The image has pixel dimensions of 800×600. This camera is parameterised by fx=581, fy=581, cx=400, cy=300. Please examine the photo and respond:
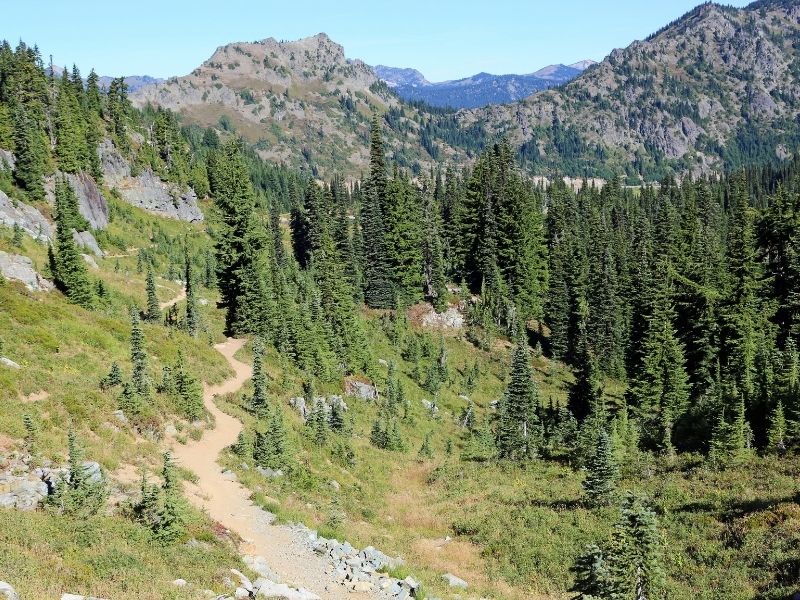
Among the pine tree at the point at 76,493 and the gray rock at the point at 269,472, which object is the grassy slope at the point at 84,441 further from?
the gray rock at the point at 269,472

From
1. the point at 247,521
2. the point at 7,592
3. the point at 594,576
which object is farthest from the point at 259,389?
the point at 594,576

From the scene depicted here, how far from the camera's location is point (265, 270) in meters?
52.6

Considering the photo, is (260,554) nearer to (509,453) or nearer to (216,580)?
(216,580)

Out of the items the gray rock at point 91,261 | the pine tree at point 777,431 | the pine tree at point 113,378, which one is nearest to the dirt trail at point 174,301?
the gray rock at point 91,261

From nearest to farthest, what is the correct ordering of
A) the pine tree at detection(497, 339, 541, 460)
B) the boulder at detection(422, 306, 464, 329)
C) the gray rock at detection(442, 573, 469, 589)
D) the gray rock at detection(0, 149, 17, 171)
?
the gray rock at detection(442, 573, 469, 589)
the pine tree at detection(497, 339, 541, 460)
the gray rock at detection(0, 149, 17, 171)
the boulder at detection(422, 306, 464, 329)

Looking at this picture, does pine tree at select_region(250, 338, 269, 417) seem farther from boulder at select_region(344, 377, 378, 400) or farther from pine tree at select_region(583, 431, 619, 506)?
boulder at select_region(344, 377, 378, 400)

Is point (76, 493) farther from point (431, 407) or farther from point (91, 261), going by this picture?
point (91, 261)

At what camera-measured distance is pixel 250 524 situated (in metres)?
Result: 21.3

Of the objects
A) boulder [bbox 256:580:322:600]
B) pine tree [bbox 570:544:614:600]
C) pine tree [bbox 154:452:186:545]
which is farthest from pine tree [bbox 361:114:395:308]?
pine tree [bbox 570:544:614:600]

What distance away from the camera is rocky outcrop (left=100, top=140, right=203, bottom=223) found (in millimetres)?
105250

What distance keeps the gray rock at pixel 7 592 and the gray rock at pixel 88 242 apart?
6919cm

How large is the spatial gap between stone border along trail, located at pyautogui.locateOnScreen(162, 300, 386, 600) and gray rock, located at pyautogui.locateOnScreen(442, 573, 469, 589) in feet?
12.7

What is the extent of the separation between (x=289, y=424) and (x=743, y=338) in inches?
1839

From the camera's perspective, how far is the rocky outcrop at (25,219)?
63.2m
